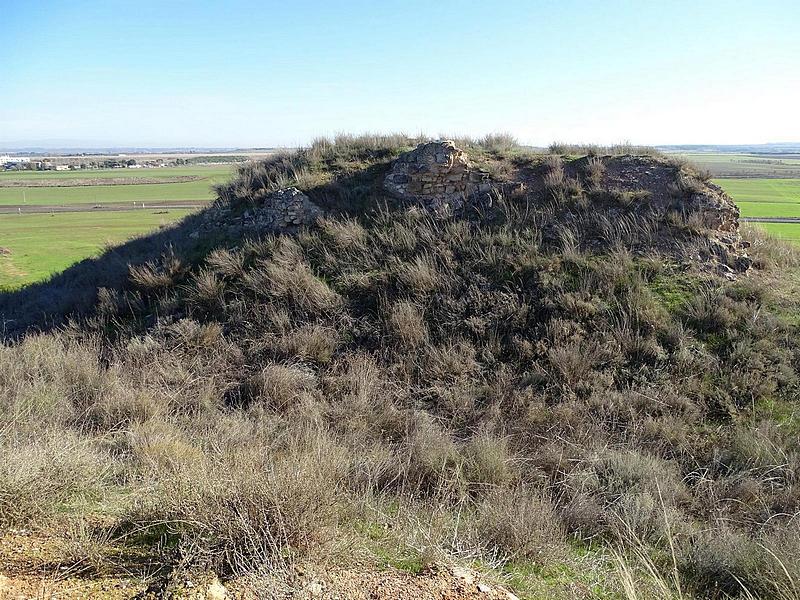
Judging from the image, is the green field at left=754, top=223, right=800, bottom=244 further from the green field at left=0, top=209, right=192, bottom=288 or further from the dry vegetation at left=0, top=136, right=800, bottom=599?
the green field at left=0, top=209, right=192, bottom=288

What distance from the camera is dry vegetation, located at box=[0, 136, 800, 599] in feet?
10.9

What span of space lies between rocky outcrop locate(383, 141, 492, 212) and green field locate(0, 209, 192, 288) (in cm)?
1075

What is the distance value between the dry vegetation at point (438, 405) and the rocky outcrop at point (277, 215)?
51cm

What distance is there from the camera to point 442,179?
35.9 feet

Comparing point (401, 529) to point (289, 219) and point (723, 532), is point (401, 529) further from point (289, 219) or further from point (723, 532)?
point (289, 219)

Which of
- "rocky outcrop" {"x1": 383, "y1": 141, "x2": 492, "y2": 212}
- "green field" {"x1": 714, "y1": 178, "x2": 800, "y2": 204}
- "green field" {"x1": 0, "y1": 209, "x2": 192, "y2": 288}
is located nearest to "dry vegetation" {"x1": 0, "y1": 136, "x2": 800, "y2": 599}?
"rocky outcrop" {"x1": 383, "y1": 141, "x2": 492, "y2": 212}

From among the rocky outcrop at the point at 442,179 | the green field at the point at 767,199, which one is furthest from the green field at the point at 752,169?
the rocky outcrop at the point at 442,179

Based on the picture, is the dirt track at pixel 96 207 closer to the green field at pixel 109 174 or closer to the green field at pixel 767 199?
the green field at pixel 109 174

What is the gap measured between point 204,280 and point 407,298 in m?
4.04

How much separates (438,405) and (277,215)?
21.0 ft

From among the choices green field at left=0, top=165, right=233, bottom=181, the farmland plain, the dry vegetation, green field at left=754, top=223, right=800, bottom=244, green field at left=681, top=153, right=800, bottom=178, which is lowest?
the dry vegetation

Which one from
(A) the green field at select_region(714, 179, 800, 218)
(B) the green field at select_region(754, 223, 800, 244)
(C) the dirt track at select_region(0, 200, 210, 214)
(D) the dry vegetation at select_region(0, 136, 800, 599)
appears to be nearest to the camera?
(D) the dry vegetation at select_region(0, 136, 800, 599)

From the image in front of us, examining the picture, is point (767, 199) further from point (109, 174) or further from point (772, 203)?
point (109, 174)

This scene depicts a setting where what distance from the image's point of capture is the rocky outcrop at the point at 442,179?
1077 centimetres
